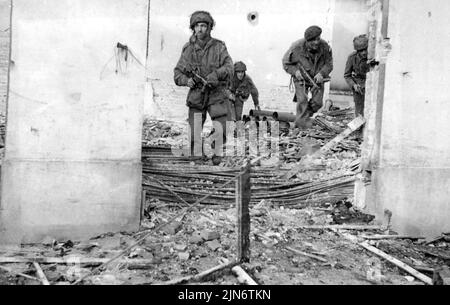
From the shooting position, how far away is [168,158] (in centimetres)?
620

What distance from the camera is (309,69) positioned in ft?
28.3

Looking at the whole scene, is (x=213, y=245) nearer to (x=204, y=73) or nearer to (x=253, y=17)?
(x=204, y=73)

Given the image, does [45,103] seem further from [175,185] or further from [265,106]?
[265,106]

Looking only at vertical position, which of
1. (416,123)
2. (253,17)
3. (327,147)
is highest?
(253,17)

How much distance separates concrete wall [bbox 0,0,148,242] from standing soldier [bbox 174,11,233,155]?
271 centimetres

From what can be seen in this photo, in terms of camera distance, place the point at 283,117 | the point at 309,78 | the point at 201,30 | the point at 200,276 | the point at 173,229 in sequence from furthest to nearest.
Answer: the point at 283,117 → the point at 309,78 → the point at 201,30 → the point at 173,229 → the point at 200,276

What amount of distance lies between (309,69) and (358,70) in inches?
46.0

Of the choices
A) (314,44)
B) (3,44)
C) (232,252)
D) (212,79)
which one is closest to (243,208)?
(232,252)

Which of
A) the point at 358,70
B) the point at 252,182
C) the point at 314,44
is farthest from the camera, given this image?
the point at 358,70

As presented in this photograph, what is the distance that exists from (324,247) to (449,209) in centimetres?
165

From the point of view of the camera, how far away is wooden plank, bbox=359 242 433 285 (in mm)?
3283

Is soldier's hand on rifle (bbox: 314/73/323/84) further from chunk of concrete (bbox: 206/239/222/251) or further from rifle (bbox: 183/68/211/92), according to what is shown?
chunk of concrete (bbox: 206/239/222/251)

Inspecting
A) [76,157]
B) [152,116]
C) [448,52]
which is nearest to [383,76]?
[448,52]

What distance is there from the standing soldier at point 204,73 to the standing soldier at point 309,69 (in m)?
2.27
